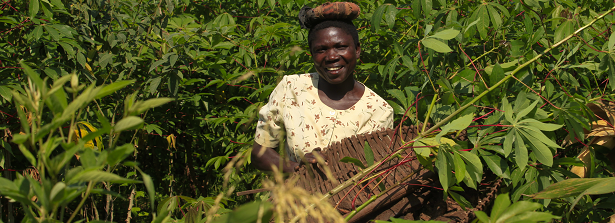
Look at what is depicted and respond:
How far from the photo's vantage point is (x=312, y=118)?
1.98m

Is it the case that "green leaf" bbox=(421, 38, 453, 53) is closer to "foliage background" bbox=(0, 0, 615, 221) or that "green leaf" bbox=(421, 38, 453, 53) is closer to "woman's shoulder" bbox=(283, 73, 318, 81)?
"foliage background" bbox=(0, 0, 615, 221)

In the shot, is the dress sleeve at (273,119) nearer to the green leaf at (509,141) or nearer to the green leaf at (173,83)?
the green leaf at (173,83)

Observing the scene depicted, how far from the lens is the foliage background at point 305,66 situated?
1.31m

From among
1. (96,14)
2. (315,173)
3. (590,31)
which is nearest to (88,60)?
(96,14)

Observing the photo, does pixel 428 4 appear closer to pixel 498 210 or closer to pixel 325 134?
pixel 325 134

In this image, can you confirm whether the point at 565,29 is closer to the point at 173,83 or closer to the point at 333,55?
the point at 333,55

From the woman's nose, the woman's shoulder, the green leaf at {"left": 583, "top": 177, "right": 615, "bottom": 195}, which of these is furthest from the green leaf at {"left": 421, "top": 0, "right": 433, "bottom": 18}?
the green leaf at {"left": 583, "top": 177, "right": 615, "bottom": 195}

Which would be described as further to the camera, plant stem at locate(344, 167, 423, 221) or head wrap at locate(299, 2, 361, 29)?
head wrap at locate(299, 2, 361, 29)

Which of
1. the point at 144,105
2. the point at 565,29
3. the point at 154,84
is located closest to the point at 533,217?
the point at 144,105

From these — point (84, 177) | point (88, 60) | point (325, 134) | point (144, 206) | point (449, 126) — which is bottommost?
point (144, 206)

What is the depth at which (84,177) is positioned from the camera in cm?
50

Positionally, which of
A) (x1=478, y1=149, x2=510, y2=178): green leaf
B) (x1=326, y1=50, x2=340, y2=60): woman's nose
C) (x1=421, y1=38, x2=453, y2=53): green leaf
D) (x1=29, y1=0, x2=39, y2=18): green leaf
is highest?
(x1=29, y1=0, x2=39, y2=18): green leaf

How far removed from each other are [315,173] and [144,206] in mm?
3162

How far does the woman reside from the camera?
1.94m
